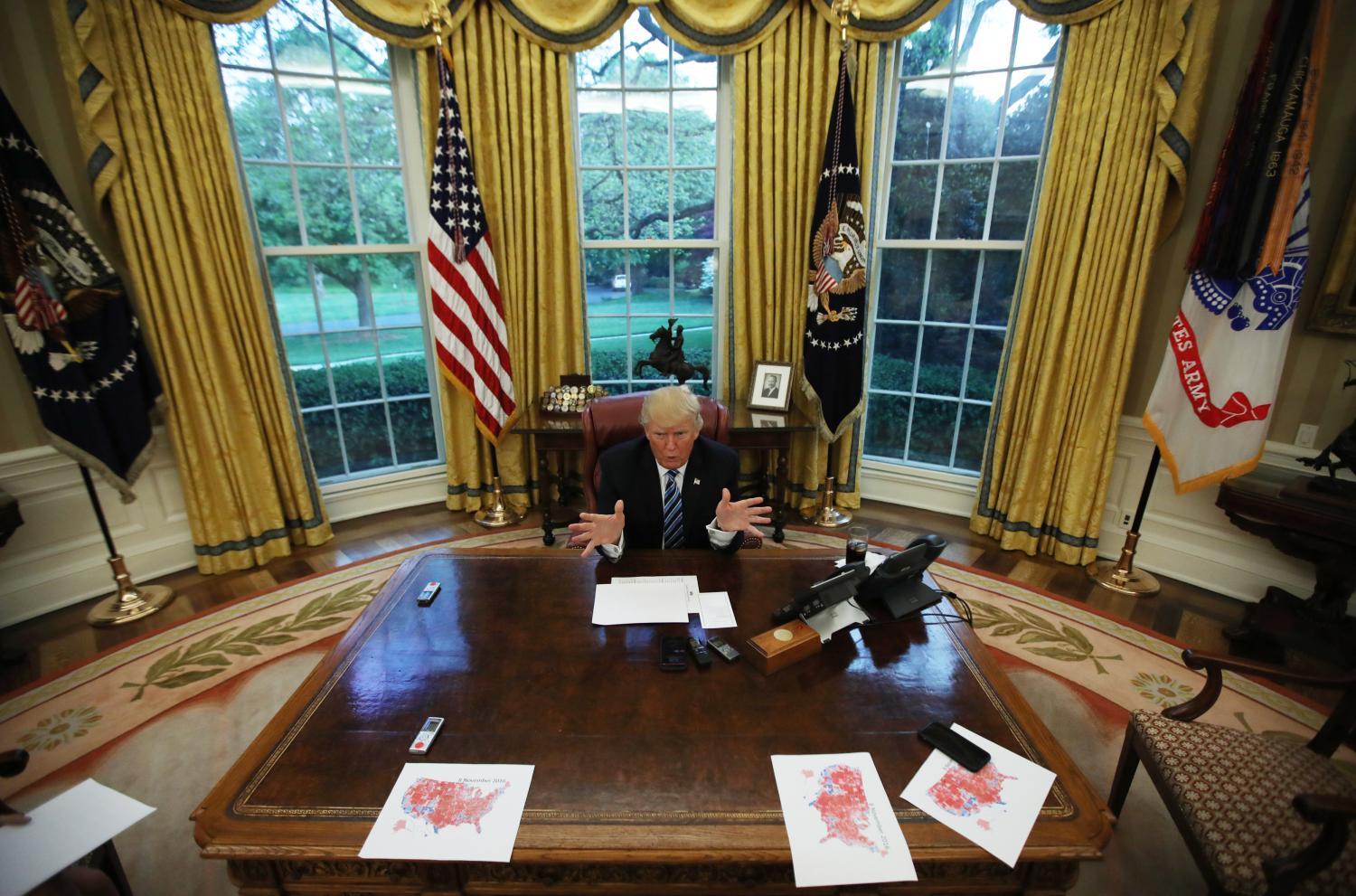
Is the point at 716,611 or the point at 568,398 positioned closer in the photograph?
the point at 716,611

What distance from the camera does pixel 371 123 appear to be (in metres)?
3.40

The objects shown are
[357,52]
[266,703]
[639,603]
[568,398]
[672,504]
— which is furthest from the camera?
[568,398]

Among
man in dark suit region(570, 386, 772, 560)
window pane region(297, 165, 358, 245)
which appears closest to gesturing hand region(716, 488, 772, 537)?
man in dark suit region(570, 386, 772, 560)

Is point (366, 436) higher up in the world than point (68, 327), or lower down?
lower down

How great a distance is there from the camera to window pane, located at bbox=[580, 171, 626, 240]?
12.0ft

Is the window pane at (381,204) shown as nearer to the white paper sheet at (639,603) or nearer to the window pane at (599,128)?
the window pane at (599,128)

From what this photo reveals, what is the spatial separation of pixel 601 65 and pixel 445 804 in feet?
11.9

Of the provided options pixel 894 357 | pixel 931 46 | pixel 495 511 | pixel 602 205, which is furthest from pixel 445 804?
pixel 931 46

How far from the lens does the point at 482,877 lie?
3.65 ft

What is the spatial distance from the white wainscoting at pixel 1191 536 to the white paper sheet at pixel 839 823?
9.11ft

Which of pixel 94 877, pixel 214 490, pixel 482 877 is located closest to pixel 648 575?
pixel 482 877

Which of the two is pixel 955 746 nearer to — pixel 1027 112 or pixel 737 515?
pixel 737 515

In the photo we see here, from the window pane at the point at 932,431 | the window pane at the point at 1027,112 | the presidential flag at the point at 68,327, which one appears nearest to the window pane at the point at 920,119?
→ the window pane at the point at 1027,112

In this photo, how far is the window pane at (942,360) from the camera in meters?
3.64
